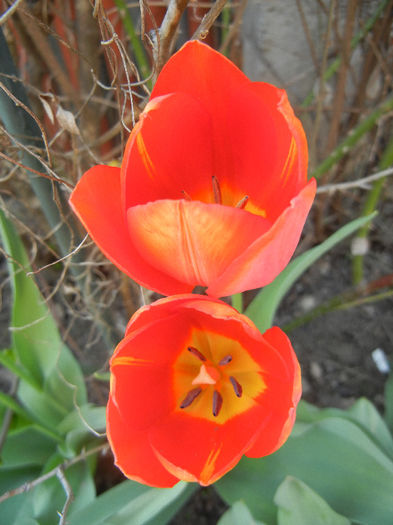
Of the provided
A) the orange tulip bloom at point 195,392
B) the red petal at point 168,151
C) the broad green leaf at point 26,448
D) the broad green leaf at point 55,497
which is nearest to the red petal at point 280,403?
the orange tulip bloom at point 195,392

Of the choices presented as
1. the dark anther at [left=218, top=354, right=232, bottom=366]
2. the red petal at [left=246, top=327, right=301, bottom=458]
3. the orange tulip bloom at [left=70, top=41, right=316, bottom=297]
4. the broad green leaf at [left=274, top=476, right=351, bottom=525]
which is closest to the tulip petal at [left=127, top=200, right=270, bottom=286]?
the orange tulip bloom at [left=70, top=41, right=316, bottom=297]

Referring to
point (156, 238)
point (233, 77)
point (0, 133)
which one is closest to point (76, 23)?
point (0, 133)

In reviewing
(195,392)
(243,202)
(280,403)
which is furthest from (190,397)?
(243,202)

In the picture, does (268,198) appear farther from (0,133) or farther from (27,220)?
(27,220)

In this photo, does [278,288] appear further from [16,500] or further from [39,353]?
[16,500]

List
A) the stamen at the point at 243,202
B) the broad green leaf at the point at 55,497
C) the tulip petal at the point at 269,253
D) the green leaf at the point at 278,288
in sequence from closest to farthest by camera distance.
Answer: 1. the tulip petal at the point at 269,253
2. the stamen at the point at 243,202
3. the green leaf at the point at 278,288
4. the broad green leaf at the point at 55,497

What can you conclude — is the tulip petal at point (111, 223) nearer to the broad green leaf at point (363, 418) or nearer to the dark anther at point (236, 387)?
the dark anther at point (236, 387)
